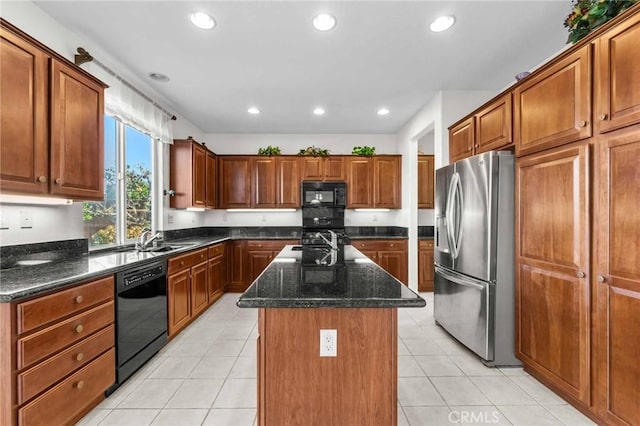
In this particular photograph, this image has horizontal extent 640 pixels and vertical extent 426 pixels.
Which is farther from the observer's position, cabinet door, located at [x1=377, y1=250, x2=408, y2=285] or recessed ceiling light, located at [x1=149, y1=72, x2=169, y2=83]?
cabinet door, located at [x1=377, y1=250, x2=408, y2=285]

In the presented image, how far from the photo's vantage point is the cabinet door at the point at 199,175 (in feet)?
13.4

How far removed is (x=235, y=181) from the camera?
201 inches

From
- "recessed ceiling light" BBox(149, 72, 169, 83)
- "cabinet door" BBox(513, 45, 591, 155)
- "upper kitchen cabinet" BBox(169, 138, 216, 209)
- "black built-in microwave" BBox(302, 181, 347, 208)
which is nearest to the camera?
"cabinet door" BBox(513, 45, 591, 155)

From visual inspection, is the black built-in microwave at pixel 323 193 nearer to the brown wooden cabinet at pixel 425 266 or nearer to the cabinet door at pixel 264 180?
the cabinet door at pixel 264 180

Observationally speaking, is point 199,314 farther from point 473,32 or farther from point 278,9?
point 473,32

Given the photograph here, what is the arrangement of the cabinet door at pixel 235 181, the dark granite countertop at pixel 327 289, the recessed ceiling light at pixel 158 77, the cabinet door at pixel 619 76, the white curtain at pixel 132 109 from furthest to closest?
the cabinet door at pixel 235 181, the recessed ceiling light at pixel 158 77, the white curtain at pixel 132 109, the cabinet door at pixel 619 76, the dark granite countertop at pixel 327 289

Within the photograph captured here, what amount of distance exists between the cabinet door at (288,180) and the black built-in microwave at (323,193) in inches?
7.3

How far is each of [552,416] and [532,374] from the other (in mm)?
481

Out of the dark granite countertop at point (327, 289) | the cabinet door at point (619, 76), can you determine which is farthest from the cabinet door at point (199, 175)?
the cabinet door at point (619, 76)

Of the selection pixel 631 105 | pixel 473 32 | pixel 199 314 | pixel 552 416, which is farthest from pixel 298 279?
pixel 199 314

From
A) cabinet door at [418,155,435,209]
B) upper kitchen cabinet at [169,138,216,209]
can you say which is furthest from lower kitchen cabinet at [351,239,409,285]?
upper kitchen cabinet at [169,138,216,209]

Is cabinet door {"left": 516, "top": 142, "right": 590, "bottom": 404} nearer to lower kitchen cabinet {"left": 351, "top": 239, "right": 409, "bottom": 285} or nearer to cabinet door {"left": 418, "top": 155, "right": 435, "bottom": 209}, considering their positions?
lower kitchen cabinet {"left": 351, "top": 239, "right": 409, "bottom": 285}

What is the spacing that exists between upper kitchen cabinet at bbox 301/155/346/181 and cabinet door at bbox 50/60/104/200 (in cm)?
317

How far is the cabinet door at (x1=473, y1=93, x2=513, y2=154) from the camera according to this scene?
8.05 feet
